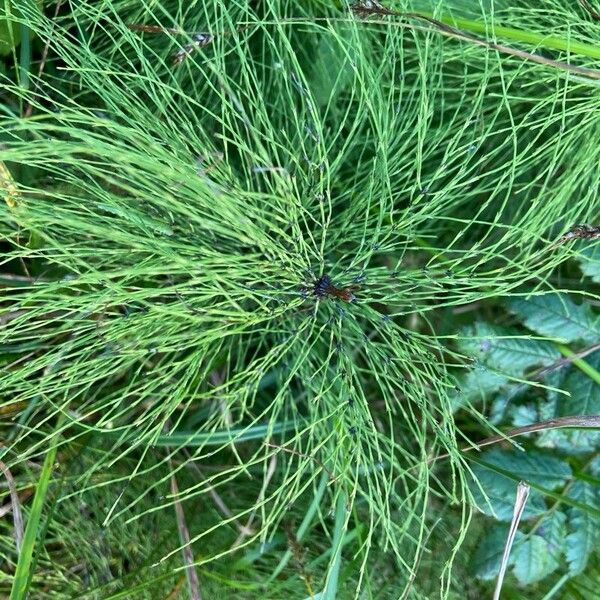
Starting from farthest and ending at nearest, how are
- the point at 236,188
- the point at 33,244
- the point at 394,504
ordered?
the point at 394,504, the point at 33,244, the point at 236,188

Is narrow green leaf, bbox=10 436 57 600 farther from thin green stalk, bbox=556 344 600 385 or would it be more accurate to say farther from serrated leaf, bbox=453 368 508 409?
thin green stalk, bbox=556 344 600 385

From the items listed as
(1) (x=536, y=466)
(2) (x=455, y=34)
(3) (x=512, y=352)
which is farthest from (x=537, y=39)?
(1) (x=536, y=466)

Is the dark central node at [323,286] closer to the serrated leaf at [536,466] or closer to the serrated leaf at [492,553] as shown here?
the serrated leaf at [536,466]

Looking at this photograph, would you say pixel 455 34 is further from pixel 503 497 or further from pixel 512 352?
pixel 503 497

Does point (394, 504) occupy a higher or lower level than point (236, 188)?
lower

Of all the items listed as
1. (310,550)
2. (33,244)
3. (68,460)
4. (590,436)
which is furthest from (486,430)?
(33,244)

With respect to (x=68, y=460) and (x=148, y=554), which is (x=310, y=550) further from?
(x=68, y=460)

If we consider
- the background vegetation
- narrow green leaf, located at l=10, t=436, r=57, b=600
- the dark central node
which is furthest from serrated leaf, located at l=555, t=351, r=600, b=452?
narrow green leaf, located at l=10, t=436, r=57, b=600
